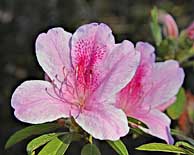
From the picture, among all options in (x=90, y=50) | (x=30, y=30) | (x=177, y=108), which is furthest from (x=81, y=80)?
(x=30, y=30)

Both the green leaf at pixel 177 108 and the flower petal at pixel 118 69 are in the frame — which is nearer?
the flower petal at pixel 118 69

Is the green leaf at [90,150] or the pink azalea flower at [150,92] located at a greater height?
the pink azalea flower at [150,92]

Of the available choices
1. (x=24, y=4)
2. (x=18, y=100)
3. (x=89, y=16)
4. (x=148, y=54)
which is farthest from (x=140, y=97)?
(x=24, y=4)

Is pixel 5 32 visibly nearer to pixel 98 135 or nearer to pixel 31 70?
pixel 31 70

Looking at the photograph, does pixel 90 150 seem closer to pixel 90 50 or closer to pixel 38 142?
pixel 38 142

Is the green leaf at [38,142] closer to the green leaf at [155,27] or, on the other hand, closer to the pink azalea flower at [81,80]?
the pink azalea flower at [81,80]

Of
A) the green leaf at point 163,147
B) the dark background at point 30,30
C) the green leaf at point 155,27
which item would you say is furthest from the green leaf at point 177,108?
the dark background at point 30,30
